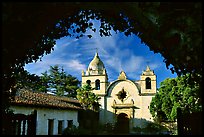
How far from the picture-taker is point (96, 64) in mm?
43500

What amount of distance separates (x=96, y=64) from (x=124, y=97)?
6.90 meters

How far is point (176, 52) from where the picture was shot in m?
5.09

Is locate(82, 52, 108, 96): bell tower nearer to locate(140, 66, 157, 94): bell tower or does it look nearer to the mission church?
the mission church

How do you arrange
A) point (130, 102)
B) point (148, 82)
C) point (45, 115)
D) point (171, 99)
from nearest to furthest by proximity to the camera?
point (45, 115) → point (171, 99) → point (130, 102) → point (148, 82)

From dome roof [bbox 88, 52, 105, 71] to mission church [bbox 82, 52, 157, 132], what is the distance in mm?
845

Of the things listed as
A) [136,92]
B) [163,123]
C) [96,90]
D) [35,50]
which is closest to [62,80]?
[96,90]

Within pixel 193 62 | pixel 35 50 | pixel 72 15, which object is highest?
pixel 72 15

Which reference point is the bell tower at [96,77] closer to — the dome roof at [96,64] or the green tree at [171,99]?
the dome roof at [96,64]

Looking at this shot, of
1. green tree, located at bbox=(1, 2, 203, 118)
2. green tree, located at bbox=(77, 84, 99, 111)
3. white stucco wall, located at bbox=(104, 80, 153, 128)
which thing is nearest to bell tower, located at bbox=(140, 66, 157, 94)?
white stucco wall, located at bbox=(104, 80, 153, 128)

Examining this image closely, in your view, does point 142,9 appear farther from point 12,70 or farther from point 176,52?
point 12,70

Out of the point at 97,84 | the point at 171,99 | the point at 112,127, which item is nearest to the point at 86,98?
the point at 112,127

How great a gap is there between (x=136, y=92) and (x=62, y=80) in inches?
856

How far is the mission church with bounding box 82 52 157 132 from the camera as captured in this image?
131 ft

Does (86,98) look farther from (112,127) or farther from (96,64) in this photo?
(96,64)
